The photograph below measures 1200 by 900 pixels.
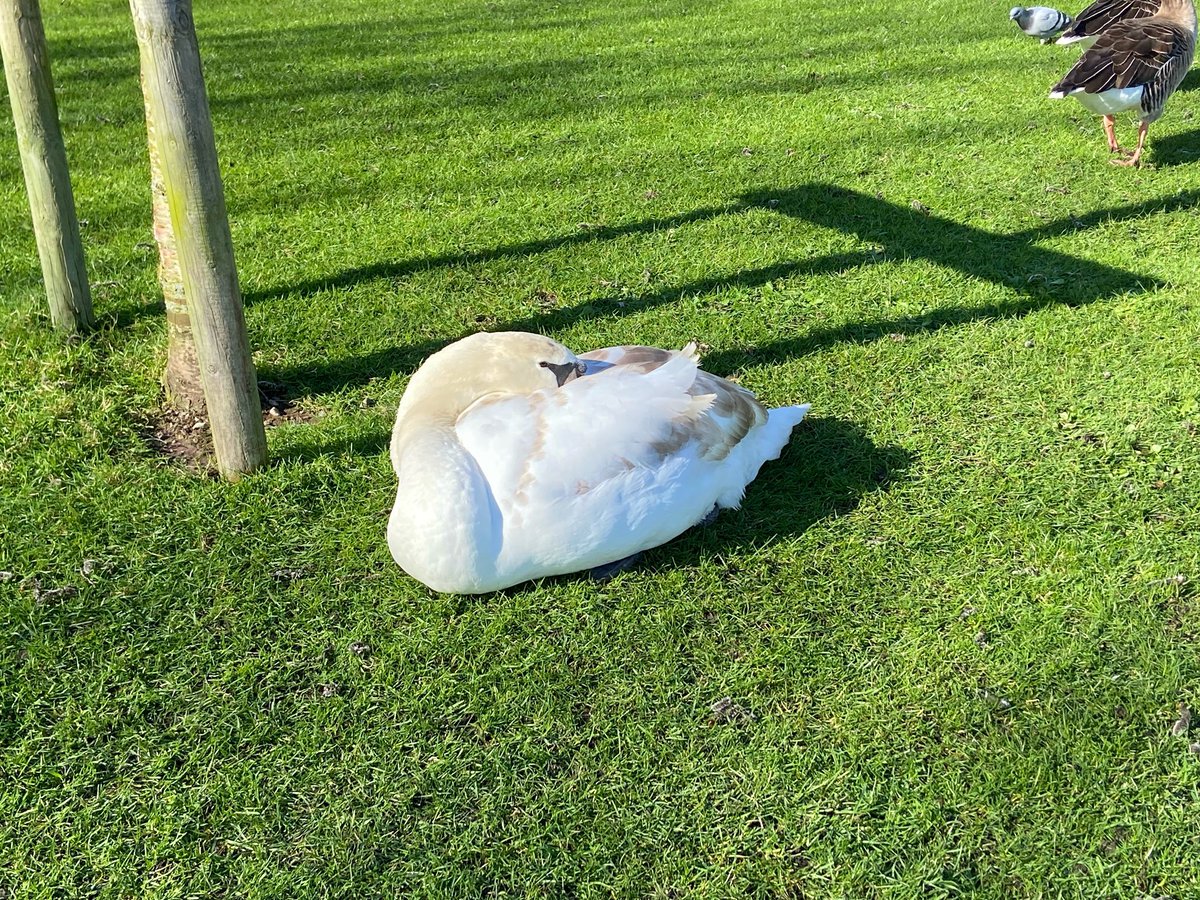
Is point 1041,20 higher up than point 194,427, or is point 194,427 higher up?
point 1041,20

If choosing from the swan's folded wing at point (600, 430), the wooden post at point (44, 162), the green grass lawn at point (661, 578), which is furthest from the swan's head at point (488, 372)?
the wooden post at point (44, 162)

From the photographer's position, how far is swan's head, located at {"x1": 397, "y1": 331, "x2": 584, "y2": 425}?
3.40 meters

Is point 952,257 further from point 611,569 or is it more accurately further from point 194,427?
point 194,427

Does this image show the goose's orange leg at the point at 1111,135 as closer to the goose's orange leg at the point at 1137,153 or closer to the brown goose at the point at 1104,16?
the goose's orange leg at the point at 1137,153

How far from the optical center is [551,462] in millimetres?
2996

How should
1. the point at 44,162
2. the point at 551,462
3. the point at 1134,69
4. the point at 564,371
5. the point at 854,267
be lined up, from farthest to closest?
1. the point at 1134,69
2. the point at 854,267
3. the point at 44,162
4. the point at 564,371
5. the point at 551,462

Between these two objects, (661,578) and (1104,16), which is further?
(1104,16)

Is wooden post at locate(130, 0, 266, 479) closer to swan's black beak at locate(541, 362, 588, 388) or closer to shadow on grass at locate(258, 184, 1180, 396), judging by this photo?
shadow on grass at locate(258, 184, 1180, 396)

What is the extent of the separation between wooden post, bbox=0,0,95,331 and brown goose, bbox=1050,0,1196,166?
5784mm

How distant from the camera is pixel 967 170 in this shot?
6445 millimetres

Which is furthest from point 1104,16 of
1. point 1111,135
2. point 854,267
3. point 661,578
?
point 661,578

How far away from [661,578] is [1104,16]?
6.32 metres

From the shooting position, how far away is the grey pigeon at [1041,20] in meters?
8.68

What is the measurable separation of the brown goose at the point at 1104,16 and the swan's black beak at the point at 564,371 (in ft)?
18.7
